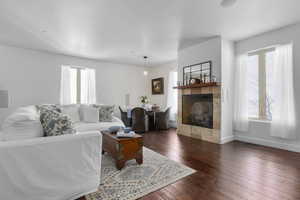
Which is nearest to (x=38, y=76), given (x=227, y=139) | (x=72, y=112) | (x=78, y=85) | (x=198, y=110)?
(x=78, y=85)

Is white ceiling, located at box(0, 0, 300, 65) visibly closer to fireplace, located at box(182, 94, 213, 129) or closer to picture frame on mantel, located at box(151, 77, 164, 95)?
fireplace, located at box(182, 94, 213, 129)

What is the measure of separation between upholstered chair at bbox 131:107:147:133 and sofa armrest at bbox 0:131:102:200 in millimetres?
3233

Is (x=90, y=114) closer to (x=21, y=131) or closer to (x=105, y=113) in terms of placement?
(x=105, y=113)

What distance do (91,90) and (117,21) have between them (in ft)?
10.7

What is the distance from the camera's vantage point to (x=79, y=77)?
5422 millimetres

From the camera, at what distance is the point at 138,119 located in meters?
4.99

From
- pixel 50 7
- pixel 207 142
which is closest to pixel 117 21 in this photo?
pixel 50 7

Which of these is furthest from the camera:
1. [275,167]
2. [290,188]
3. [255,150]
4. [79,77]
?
[79,77]

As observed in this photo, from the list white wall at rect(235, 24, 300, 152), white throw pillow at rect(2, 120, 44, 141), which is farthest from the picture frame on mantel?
white throw pillow at rect(2, 120, 44, 141)

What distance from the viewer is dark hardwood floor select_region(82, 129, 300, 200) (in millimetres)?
1698

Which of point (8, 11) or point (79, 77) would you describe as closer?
point (8, 11)

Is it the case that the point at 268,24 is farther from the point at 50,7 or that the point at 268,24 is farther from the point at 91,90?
the point at 91,90

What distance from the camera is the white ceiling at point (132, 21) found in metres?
2.37

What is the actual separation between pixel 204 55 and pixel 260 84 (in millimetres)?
1526
